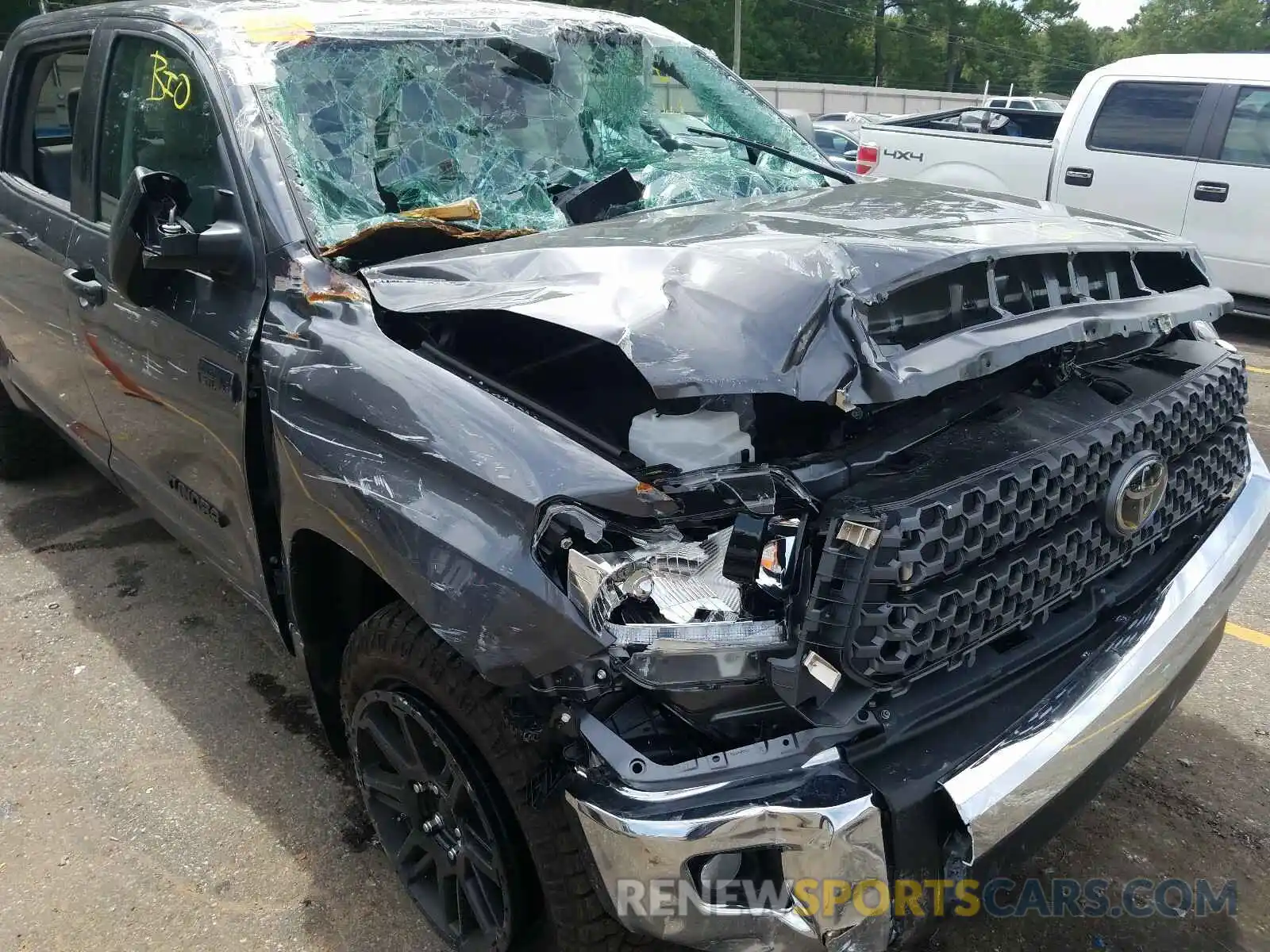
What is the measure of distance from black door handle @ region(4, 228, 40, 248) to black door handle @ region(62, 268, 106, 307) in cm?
44

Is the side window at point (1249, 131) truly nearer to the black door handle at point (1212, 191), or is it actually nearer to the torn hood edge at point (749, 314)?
the black door handle at point (1212, 191)

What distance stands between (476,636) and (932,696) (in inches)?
31.8

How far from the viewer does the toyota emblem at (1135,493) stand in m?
1.91

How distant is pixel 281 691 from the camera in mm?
3227

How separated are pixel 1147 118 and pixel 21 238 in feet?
24.3

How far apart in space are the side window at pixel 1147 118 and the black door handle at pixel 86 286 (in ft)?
23.6

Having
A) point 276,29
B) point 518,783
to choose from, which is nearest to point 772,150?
point 276,29

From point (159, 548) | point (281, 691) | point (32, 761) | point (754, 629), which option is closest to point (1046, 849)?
point (754, 629)

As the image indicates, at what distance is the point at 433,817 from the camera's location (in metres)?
2.16

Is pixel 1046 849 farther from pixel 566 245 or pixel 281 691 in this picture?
pixel 281 691

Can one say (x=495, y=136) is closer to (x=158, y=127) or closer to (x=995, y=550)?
(x=158, y=127)

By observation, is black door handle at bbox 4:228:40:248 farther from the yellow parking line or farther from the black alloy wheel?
the yellow parking line

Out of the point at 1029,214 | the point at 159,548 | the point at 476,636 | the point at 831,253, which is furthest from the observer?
the point at 159,548

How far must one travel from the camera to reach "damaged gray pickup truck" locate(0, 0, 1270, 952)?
5.24 feet
